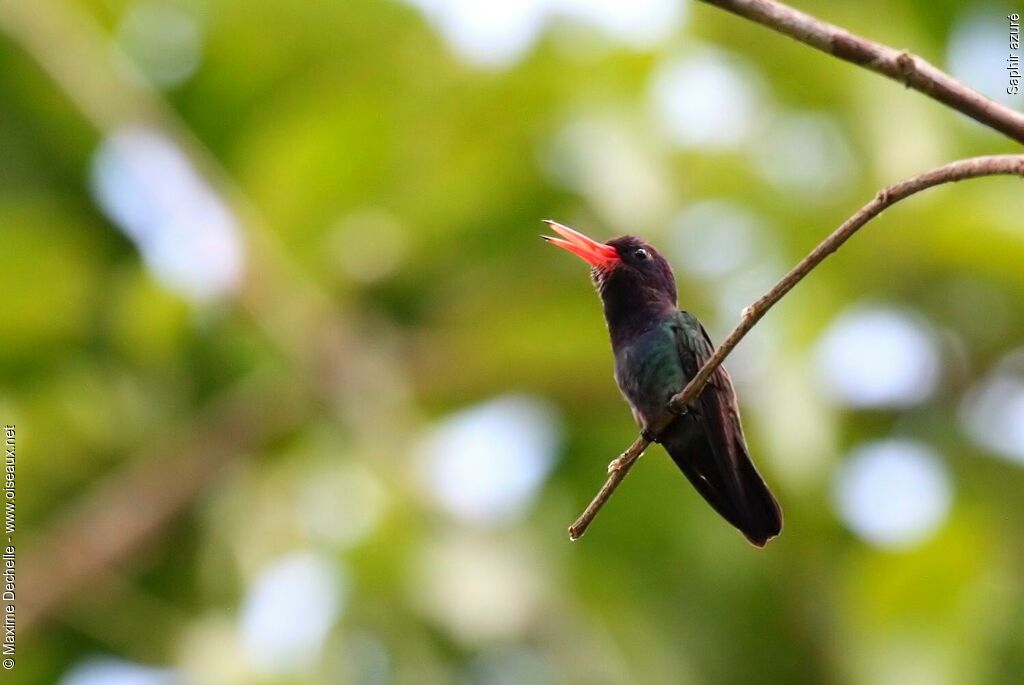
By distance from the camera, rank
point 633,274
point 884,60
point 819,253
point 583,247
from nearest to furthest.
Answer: point 819,253 → point 884,60 → point 583,247 → point 633,274

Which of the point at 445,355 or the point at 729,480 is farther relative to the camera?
the point at 445,355

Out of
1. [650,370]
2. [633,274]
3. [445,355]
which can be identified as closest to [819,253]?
[650,370]

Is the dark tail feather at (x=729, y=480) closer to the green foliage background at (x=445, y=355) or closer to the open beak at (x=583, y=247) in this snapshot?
the open beak at (x=583, y=247)

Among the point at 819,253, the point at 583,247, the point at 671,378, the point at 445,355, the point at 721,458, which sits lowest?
the point at 445,355

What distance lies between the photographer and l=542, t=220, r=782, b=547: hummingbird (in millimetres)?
2287

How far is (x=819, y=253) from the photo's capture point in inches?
73.7

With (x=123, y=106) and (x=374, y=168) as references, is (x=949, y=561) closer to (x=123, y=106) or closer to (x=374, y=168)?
(x=374, y=168)

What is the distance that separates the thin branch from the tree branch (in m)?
0.10

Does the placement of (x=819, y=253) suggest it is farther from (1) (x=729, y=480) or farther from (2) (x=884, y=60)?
(1) (x=729, y=480)

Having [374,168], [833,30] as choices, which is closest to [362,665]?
[374,168]

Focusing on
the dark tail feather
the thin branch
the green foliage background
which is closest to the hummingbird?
the dark tail feather

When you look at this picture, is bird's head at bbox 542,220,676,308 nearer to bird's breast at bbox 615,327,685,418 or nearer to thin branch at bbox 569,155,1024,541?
bird's breast at bbox 615,327,685,418

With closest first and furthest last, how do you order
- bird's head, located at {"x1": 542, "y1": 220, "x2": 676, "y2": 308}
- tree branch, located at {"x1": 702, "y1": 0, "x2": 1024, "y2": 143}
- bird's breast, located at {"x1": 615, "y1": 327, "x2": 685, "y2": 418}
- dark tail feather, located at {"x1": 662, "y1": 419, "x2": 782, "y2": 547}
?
tree branch, located at {"x1": 702, "y1": 0, "x2": 1024, "y2": 143}
dark tail feather, located at {"x1": 662, "y1": 419, "x2": 782, "y2": 547}
bird's breast, located at {"x1": 615, "y1": 327, "x2": 685, "y2": 418}
bird's head, located at {"x1": 542, "y1": 220, "x2": 676, "y2": 308}

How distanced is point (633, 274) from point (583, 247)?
49cm
